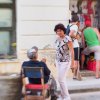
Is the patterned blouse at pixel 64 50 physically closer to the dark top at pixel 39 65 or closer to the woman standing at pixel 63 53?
the woman standing at pixel 63 53

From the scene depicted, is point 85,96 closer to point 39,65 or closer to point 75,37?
point 75,37

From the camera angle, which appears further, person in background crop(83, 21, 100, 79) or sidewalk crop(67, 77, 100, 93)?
person in background crop(83, 21, 100, 79)

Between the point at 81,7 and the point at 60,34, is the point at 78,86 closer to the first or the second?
the point at 60,34

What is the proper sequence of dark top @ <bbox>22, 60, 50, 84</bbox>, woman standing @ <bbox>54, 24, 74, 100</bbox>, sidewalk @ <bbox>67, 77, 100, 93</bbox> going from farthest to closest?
1. sidewalk @ <bbox>67, 77, 100, 93</bbox>
2. woman standing @ <bbox>54, 24, 74, 100</bbox>
3. dark top @ <bbox>22, 60, 50, 84</bbox>

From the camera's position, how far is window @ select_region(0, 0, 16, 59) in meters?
12.1

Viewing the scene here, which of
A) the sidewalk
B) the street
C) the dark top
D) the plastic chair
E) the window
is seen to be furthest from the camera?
the window

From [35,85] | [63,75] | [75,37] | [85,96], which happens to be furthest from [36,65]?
[75,37]

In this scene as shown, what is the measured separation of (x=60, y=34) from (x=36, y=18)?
295 cm

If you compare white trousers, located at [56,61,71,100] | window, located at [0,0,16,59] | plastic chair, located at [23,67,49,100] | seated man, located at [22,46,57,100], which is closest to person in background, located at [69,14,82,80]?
window, located at [0,0,16,59]

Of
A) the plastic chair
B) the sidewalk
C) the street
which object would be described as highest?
the plastic chair

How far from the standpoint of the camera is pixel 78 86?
10992mm

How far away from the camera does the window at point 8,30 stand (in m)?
12.1

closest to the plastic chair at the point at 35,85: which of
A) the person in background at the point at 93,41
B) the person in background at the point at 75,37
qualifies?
the person in background at the point at 75,37

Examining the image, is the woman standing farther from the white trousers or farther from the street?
the street
